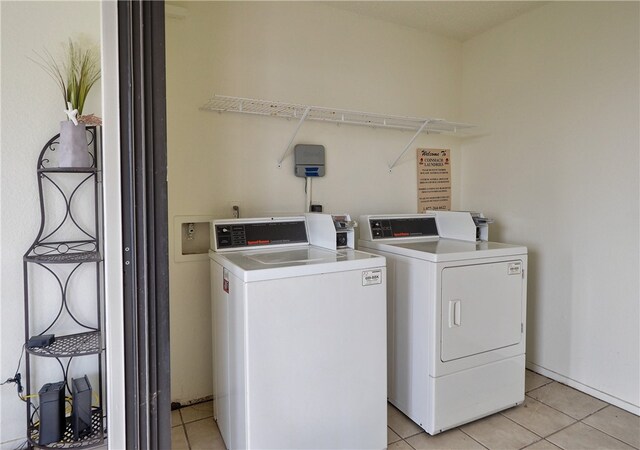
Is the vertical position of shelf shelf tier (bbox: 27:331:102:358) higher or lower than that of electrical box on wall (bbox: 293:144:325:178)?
lower

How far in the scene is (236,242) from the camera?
83.7 inches

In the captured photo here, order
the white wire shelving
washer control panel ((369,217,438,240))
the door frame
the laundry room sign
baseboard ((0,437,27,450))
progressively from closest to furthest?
the door frame → baseboard ((0,437,27,450)) → the white wire shelving → washer control panel ((369,217,438,240)) → the laundry room sign

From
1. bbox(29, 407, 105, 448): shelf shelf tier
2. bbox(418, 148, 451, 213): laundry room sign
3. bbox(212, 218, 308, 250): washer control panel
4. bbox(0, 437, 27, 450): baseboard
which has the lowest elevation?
bbox(0, 437, 27, 450): baseboard

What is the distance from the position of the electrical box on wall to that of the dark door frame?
1.29 meters

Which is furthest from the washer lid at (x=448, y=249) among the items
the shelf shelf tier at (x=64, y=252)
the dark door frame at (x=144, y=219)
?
the shelf shelf tier at (x=64, y=252)

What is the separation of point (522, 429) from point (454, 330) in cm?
67

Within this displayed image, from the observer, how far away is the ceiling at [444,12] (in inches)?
102

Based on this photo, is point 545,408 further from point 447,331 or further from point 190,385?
point 190,385

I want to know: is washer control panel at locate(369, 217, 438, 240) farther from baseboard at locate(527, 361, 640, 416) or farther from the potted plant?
the potted plant

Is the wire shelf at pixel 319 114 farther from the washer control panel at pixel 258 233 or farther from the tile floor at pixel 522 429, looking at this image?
the tile floor at pixel 522 429

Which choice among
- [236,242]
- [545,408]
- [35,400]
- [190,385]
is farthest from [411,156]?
[35,400]

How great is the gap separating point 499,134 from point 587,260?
1.09 meters

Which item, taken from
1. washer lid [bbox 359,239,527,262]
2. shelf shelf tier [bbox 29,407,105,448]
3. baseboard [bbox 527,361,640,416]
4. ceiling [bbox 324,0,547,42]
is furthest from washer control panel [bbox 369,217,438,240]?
shelf shelf tier [bbox 29,407,105,448]

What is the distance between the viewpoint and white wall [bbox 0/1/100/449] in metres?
1.76
